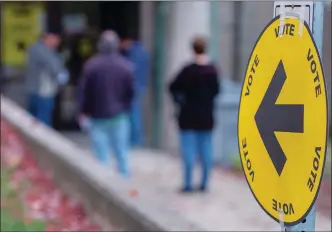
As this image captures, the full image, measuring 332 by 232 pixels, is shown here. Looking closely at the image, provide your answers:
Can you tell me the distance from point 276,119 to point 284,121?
0.17 feet

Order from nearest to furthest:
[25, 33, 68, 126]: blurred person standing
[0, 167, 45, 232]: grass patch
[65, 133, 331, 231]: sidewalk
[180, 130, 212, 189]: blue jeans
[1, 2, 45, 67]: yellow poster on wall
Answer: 1. [0, 167, 45, 232]: grass patch
2. [65, 133, 331, 231]: sidewalk
3. [180, 130, 212, 189]: blue jeans
4. [25, 33, 68, 126]: blurred person standing
5. [1, 2, 45, 67]: yellow poster on wall

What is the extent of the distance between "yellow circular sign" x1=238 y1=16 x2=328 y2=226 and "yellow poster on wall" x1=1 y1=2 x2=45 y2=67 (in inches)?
403

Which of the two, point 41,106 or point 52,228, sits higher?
point 52,228

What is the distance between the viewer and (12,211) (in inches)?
237

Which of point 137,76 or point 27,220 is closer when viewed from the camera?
point 27,220

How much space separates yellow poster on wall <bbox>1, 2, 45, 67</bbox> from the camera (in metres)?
12.8

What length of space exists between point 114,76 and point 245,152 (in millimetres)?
5543

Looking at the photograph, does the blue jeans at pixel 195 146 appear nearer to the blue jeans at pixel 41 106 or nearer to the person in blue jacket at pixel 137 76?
the person in blue jacket at pixel 137 76

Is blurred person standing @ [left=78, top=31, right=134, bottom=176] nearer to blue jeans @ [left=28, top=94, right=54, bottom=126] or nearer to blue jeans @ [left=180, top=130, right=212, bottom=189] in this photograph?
blue jeans @ [left=180, top=130, right=212, bottom=189]

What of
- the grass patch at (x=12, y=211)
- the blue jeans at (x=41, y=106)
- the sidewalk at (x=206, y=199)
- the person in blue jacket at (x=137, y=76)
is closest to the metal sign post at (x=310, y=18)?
the sidewalk at (x=206, y=199)

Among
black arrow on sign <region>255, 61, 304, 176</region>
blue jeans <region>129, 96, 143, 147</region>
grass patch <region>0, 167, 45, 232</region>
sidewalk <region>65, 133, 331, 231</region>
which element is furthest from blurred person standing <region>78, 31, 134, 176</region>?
black arrow on sign <region>255, 61, 304, 176</region>

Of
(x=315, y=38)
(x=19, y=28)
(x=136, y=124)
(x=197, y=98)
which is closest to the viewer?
(x=315, y=38)

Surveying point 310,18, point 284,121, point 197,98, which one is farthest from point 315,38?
point 197,98

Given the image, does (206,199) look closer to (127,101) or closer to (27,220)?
(127,101)
